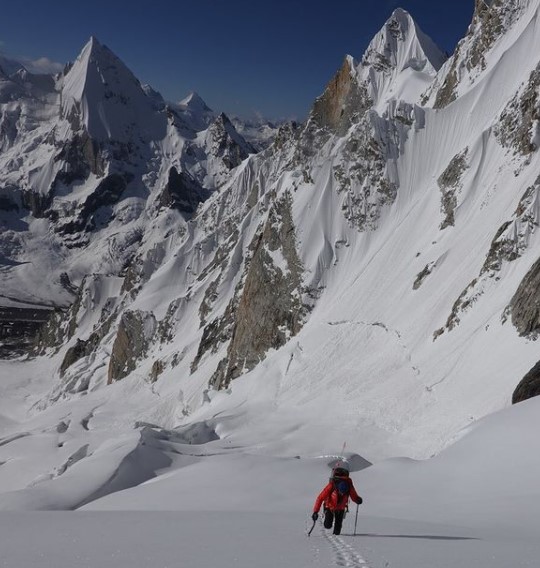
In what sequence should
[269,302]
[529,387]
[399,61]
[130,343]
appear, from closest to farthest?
[529,387] < [269,302] < [399,61] < [130,343]

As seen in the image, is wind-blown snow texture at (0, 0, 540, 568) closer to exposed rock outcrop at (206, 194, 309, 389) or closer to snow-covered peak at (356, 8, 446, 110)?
exposed rock outcrop at (206, 194, 309, 389)

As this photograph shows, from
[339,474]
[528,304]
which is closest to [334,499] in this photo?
[339,474]

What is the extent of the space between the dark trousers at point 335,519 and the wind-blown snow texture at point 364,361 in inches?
12.2

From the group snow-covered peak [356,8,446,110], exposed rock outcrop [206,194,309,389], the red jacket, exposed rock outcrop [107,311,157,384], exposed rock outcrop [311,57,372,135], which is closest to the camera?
the red jacket

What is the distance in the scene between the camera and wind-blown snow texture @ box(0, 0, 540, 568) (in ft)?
43.3

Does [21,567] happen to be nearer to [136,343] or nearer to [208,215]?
[136,343]

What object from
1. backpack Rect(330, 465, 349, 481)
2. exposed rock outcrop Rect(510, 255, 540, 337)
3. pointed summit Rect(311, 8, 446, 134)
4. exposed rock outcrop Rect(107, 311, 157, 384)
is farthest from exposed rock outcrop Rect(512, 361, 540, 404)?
exposed rock outcrop Rect(107, 311, 157, 384)

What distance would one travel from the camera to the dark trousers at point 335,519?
1142 cm

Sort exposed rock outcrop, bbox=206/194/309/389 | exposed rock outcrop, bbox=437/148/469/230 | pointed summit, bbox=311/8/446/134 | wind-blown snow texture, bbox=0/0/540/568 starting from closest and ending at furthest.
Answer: wind-blown snow texture, bbox=0/0/540/568, exposed rock outcrop, bbox=437/148/469/230, exposed rock outcrop, bbox=206/194/309/389, pointed summit, bbox=311/8/446/134

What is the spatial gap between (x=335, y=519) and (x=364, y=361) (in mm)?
34705

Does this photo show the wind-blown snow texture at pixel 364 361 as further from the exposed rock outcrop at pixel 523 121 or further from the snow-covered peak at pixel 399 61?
the snow-covered peak at pixel 399 61

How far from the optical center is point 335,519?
37.6 ft

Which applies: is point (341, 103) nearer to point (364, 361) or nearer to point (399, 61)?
point (399, 61)

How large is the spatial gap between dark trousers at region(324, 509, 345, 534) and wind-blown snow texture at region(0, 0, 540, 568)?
31 cm
